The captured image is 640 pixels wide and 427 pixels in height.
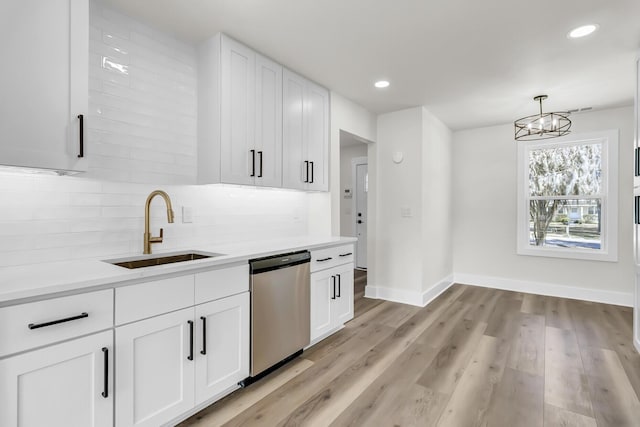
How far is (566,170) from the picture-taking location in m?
4.46

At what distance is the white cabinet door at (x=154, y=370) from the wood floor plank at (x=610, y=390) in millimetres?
2366

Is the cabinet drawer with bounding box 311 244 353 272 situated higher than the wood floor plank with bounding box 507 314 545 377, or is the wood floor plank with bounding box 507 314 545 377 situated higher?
the cabinet drawer with bounding box 311 244 353 272

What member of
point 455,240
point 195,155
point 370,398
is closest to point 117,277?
point 195,155

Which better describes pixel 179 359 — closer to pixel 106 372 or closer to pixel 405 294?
pixel 106 372

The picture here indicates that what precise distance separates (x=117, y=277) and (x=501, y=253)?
197 inches

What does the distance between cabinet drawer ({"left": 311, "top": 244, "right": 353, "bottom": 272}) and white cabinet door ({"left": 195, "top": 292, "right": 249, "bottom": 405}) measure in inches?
30.2

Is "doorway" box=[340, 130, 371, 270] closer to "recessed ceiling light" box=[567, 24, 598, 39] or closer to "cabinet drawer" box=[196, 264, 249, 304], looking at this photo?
"recessed ceiling light" box=[567, 24, 598, 39]

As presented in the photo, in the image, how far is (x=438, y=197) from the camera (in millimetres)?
4578

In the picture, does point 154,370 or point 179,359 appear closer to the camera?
point 154,370

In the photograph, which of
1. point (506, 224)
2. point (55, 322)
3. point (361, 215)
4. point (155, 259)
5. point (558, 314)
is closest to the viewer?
point (55, 322)

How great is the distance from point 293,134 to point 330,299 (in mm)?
1551

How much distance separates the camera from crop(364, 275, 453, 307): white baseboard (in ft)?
13.2

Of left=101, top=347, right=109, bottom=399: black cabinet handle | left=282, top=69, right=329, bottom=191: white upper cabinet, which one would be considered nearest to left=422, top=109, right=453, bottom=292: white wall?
left=282, top=69, right=329, bottom=191: white upper cabinet

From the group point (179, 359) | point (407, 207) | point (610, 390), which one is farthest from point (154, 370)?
point (407, 207)
